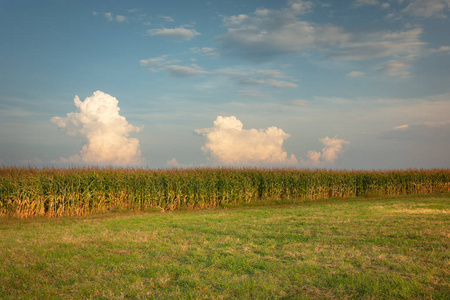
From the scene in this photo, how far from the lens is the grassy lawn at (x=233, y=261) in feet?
22.7

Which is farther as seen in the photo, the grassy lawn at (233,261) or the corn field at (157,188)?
the corn field at (157,188)

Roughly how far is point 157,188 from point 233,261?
15.8 metres

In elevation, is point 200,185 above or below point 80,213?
above

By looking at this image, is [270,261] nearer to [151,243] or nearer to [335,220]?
[151,243]

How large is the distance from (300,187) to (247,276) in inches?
907

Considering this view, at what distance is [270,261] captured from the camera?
8.77 metres

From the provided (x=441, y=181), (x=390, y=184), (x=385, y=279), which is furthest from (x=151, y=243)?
(x=441, y=181)

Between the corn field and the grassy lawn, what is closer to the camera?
the grassy lawn

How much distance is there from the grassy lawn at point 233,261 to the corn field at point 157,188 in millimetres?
6659

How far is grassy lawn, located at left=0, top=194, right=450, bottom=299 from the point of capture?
6910 millimetres

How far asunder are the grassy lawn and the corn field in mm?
6659

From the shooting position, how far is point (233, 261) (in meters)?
8.70

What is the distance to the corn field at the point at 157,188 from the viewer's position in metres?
20.3

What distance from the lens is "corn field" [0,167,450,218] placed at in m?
20.3
